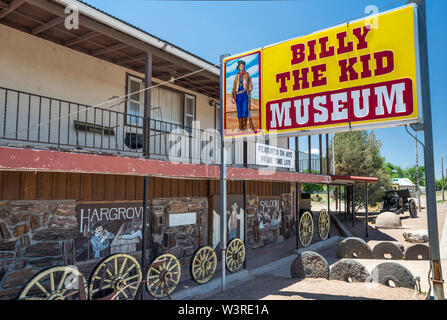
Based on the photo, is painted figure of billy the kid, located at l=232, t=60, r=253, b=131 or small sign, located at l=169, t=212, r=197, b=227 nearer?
painted figure of billy the kid, located at l=232, t=60, r=253, b=131

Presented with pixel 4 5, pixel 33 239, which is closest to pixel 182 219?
pixel 33 239

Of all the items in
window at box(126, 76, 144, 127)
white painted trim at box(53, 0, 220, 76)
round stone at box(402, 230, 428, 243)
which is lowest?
round stone at box(402, 230, 428, 243)

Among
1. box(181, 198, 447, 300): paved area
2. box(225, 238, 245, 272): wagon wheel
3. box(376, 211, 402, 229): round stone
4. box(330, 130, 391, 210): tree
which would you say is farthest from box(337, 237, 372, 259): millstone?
box(330, 130, 391, 210): tree

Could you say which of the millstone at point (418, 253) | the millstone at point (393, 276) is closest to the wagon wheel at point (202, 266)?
the millstone at point (393, 276)

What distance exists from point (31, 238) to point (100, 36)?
4.71 m

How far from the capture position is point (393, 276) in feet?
24.7

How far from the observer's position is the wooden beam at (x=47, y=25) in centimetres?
690

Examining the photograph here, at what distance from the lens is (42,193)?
6.38 meters

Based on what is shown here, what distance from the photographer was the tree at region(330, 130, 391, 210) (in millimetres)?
26094

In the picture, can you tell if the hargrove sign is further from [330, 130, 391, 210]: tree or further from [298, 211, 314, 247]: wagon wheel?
[330, 130, 391, 210]: tree

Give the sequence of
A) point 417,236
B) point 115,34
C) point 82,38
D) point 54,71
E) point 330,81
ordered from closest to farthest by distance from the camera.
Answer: point 330,81 → point 115,34 → point 82,38 → point 54,71 → point 417,236

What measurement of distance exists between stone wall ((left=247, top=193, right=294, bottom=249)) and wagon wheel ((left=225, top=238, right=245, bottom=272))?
12.4ft

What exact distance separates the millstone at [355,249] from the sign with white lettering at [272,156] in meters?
3.76

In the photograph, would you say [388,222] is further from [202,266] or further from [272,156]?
[202,266]
